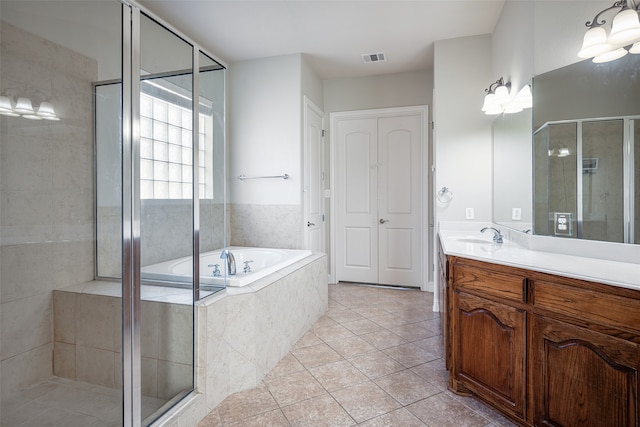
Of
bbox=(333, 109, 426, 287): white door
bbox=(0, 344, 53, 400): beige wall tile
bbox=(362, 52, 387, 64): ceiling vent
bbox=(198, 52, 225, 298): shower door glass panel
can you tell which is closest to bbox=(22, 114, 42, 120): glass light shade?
bbox=(198, 52, 225, 298): shower door glass panel

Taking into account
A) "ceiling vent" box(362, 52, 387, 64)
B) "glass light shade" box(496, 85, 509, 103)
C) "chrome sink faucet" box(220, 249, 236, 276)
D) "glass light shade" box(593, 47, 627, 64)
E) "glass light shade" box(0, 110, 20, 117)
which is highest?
"ceiling vent" box(362, 52, 387, 64)

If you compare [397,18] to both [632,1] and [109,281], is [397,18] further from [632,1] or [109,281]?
[109,281]

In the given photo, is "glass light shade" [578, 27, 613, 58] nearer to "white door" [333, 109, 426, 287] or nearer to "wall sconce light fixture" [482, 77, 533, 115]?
"wall sconce light fixture" [482, 77, 533, 115]

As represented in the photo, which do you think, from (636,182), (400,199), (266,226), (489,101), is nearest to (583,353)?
(636,182)

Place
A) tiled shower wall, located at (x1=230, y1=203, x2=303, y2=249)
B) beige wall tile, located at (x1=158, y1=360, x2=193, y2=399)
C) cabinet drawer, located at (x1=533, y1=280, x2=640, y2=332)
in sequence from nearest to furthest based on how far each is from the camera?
1. cabinet drawer, located at (x1=533, y1=280, x2=640, y2=332)
2. beige wall tile, located at (x1=158, y1=360, x2=193, y2=399)
3. tiled shower wall, located at (x1=230, y1=203, x2=303, y2=249)

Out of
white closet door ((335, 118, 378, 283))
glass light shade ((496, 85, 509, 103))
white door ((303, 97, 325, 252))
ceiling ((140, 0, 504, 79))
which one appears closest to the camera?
glass light shade ((496, 85, 509, 103))

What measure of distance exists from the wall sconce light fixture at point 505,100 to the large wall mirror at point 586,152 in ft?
0.37

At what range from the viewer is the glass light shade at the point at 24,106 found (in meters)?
1.41

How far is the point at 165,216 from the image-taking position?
1.73 metres

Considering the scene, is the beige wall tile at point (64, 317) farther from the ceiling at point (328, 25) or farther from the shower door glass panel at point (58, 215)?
the ceiling at point (328, 25)

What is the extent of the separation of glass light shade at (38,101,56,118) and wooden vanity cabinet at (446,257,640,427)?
2.18 metres

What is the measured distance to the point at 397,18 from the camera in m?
2.98

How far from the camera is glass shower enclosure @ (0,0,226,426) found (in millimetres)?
1438

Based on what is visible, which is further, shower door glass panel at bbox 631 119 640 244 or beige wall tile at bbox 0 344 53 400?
shower door glass panel at bbox 631 119 640 244
